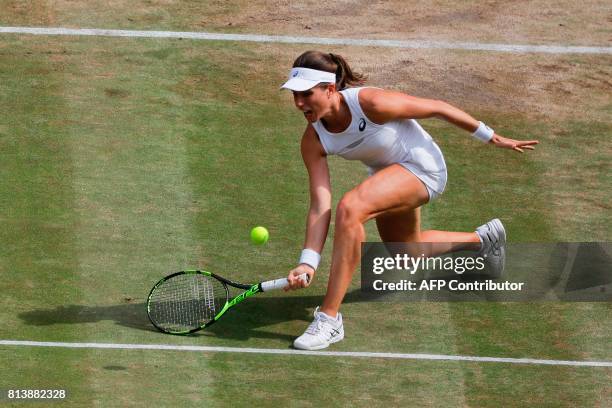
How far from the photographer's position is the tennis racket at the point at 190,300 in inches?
367

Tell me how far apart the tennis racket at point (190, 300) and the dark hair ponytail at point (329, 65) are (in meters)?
1.48

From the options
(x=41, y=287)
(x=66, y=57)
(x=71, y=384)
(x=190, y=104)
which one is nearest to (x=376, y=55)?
(x=190, y=104)

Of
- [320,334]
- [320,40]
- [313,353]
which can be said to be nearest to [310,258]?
[320,334]

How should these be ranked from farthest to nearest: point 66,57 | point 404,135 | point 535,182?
point 66,57, point 535,182, point 404,135

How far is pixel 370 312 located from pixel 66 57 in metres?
5.21

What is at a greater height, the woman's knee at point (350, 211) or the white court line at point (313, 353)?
the woman's knee at point (350, 211)

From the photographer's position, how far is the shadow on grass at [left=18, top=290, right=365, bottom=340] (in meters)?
9.39

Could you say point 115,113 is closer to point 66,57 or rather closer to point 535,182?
point 66,57

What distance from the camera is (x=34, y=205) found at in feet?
36.1

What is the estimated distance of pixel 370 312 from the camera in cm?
980

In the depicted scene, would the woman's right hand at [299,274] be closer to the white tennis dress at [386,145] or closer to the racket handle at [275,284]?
the racket handle at [275,284]

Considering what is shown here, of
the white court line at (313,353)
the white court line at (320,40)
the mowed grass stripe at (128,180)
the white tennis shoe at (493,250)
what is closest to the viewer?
the white court line at (313,353)

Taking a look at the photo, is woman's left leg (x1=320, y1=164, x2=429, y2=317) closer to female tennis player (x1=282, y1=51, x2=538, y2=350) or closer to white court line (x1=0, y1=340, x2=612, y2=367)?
female tennis player (x1=282, y1=51, x2=538, y2=350)

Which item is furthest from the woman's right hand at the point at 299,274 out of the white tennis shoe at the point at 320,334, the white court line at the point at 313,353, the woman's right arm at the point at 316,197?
the white court line at the point at 313,353
